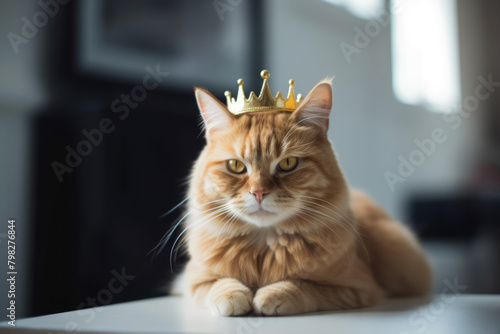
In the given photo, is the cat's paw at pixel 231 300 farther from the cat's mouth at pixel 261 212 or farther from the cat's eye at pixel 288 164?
the cat's eye at pixel 288 164

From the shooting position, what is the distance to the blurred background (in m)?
1.38

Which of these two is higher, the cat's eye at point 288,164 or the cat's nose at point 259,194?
the cat's eye at point 288,164

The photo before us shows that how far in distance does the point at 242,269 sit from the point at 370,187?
101 cm

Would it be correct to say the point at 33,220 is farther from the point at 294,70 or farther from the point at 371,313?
the point at 294,70

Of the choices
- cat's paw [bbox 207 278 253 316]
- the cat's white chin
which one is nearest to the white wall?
the cat's white chin

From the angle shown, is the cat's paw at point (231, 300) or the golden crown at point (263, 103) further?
the golden crown at point (263, 103)

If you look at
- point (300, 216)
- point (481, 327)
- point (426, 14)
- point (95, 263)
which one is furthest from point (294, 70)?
point (481, 327)

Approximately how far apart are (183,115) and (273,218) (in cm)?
85

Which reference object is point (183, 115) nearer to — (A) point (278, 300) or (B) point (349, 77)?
(B) point (349, 77)

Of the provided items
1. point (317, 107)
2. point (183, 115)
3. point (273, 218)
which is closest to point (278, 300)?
point (273, 218)

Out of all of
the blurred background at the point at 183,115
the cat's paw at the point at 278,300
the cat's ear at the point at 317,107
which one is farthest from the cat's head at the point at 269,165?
the blurred background at the point at 183,115

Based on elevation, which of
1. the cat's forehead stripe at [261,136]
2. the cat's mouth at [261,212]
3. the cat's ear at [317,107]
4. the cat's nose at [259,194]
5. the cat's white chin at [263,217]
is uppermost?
the cat's ear at [317,107]

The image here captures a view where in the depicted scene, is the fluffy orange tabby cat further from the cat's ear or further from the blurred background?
the blurred background

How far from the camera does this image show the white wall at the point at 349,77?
1924 millimetres
